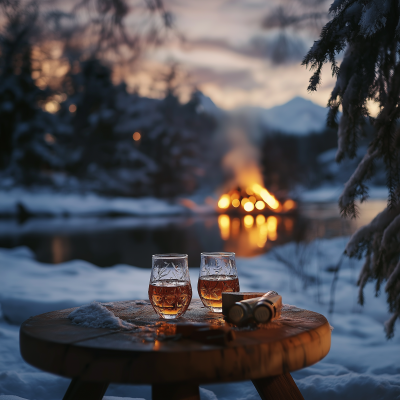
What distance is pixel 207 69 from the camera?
70.6ft

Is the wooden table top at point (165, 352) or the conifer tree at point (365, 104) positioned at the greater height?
the conifer tree at point (365, 104)

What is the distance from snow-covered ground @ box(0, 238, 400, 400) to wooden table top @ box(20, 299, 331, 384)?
111 centimetres

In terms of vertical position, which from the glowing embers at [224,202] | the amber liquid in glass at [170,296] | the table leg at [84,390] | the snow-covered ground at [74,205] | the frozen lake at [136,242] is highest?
the glowing embers at [224,202]

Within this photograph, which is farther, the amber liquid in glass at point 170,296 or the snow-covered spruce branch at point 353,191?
the snow-covered spruce branch at point 353,191

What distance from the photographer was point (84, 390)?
1383 millimetres

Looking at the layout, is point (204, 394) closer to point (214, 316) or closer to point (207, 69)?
point (214, 316)

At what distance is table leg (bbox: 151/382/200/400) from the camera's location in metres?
1.12

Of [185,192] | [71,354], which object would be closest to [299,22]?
[71,354]

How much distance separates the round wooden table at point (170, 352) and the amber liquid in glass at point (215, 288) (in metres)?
0.14

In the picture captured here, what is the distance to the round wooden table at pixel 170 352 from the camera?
92 centimetres

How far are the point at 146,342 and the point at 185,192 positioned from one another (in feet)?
83.5

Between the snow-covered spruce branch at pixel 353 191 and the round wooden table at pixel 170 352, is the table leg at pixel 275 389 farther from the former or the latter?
the snow-covered spruce branch at pixel 353 191

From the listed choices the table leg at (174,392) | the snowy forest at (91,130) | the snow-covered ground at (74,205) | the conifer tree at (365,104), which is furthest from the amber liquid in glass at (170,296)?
the snow-covered ground at (74,205)

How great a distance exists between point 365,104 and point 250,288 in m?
2.78
